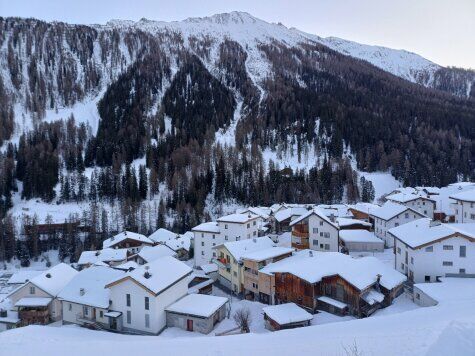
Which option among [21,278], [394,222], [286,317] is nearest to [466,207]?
[394,222]

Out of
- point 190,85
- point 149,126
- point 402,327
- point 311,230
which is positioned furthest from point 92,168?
point 402,327

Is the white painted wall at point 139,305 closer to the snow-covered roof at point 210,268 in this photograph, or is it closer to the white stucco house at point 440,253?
the snow-covered roof at point 210,268

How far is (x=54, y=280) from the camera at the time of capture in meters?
40.5

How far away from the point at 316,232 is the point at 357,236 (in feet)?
22.8

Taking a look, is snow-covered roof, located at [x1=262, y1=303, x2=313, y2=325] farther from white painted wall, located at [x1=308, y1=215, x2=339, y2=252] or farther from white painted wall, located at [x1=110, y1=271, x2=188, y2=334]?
white painted wall, located at [x1=308, y1=215, x2=339, y2=252]

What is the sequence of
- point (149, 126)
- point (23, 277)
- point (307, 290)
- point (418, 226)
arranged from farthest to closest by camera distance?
point (149, 126)
point (23, 277)
point (418, 226)
point (307, 290)

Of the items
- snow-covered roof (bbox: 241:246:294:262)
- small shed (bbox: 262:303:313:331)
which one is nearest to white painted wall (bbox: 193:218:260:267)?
snow-covered roof (bbox: 241:246:294:262)

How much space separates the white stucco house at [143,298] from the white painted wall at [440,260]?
19851 mm

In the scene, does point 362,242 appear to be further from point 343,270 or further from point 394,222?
point 343,270

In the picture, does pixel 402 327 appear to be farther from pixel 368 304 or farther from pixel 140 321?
pixel 140 321

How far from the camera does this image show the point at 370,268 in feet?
106

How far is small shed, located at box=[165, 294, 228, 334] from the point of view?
95.1 ft

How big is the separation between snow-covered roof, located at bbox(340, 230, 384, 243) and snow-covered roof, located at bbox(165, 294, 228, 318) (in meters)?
22.1

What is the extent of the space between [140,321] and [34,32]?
19365 cm
